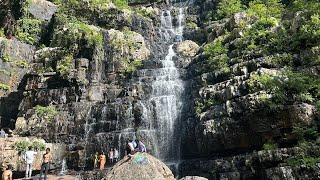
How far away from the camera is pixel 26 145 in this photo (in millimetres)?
20562

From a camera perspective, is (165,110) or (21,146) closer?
(21,146)

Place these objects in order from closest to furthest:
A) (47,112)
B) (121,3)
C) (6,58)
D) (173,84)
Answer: (47,112) < (173,84) < (6,58) < (121,3)

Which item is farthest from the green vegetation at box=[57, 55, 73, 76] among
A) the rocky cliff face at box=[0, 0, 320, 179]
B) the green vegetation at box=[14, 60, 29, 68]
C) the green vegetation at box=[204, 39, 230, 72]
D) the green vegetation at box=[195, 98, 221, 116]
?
the green vegetation at box=[195, 98, 221, 116]

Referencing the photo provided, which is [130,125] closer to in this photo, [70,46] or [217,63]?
[217,63]

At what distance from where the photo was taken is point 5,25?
34.3 m

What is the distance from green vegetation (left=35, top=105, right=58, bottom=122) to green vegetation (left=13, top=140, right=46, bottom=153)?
2.89m

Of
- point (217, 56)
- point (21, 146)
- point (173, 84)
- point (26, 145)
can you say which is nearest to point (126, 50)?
point (173, 84)

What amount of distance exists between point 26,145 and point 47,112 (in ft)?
13.1

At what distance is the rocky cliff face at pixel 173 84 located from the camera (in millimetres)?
17344

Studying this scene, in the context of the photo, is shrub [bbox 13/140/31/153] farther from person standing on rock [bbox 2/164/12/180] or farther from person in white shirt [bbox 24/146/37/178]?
person standing on rock [bbox 2/164/12/180]

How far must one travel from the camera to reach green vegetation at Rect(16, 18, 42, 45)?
35.0 m

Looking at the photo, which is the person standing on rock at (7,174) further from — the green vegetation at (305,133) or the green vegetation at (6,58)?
the green vegetation at (6,58)

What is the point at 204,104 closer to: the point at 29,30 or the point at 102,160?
the point at 102,160

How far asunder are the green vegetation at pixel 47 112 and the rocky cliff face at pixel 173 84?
0.22ft
